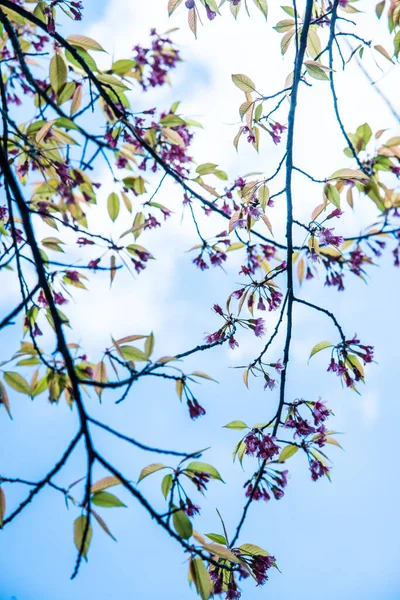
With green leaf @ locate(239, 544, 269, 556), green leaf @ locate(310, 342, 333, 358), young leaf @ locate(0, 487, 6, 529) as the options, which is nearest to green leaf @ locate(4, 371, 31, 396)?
young leaf @ locate(0, 487, 6, 529)

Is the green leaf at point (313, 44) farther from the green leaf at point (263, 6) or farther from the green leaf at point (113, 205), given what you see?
the green leaf at point (113, 205)

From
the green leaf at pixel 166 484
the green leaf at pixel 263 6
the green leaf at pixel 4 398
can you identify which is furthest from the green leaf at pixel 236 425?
the green leaf at pixel 263 6

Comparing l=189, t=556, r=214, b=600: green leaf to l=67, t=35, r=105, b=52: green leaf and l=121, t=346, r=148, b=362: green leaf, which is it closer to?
l=121, t=346, r=148, b=362: green leaf

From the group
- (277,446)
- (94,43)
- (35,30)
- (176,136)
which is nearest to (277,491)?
(277,446)

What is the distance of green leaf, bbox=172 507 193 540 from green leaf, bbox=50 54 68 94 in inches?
47.7

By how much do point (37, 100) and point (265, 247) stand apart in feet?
3.40

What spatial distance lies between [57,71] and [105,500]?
1172 millimetres

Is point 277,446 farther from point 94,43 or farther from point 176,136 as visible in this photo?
point 94,43

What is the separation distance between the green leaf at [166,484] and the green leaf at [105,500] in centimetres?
15

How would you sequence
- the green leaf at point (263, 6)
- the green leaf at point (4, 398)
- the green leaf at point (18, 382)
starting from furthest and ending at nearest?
the green leaf at point (263, 6) < the green leaf at point (18, 382) < the green leaf at point (4, 398)

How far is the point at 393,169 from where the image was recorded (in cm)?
161

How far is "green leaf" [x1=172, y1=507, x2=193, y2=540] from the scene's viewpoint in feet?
3.10

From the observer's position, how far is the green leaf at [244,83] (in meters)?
1.43

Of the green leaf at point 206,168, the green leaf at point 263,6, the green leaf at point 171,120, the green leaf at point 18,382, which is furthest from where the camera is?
the green leaf at point 206,168
